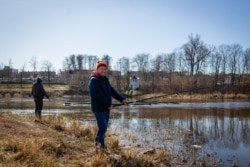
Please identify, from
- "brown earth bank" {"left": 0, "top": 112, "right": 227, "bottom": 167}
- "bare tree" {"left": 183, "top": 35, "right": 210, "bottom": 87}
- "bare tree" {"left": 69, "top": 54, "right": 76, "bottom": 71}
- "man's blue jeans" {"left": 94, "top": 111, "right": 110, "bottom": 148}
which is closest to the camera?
"brown earth bank" {"left": 0, "top": 112, "right": 227, "bottom": 167}

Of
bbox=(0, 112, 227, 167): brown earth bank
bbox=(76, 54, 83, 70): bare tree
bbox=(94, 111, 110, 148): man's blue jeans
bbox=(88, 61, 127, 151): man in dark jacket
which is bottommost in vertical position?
bbox=(0, 112, 227, 167): brown earth bank

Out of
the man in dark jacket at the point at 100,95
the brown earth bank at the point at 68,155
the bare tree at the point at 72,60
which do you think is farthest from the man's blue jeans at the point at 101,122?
the bare tree at the point at 72,60

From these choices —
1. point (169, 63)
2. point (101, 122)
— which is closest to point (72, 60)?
point (169, 63)

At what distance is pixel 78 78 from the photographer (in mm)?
71938

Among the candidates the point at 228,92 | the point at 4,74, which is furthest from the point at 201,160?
the point at 4,74

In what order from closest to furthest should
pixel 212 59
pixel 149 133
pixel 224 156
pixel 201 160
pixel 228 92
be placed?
pixel 201 160
pixel 224 156
pixel 149 133
pixel 228 92
pixel 212 59

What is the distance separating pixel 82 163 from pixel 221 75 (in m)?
67.6

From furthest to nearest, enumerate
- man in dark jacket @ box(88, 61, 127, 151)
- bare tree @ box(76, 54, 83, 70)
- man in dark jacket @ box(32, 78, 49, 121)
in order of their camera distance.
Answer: bare tree @ box(76, 54, 83, 70), man in dark jacket @ box(32, 78, 49, 121), man in dark jacket @ box(88, 61, 127, 151)

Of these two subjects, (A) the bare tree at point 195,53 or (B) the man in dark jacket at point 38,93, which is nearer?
(B) the man in dark jacket at point 38,93

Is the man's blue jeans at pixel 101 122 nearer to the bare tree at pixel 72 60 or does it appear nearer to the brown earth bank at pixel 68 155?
the brown earth bank at pixel 68 155

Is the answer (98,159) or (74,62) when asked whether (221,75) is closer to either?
(74,62)

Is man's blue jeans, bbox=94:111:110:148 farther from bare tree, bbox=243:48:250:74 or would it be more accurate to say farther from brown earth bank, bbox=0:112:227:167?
bare tree, bbox=243:48:250:74

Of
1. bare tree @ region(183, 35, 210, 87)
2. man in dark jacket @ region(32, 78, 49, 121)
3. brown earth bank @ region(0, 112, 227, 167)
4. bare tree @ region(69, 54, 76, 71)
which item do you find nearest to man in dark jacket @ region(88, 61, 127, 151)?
brown earth bank @ region(0, 112, 227, 167)

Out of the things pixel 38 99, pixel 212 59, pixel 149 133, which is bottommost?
pixel 149 133
